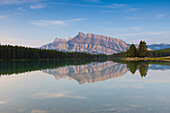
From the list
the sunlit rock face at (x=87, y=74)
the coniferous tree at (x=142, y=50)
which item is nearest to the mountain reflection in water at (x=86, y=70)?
the sunlit rock face at (x=87, y=74)

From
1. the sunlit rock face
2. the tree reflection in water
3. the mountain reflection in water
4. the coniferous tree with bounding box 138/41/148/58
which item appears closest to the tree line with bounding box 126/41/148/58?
the coniferous tree with bounding box 138/41/148/58

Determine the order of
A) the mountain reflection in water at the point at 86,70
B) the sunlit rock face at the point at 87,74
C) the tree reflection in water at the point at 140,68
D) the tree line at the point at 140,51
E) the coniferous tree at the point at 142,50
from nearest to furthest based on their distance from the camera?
the sunlit rock face at the point at 87,74 < the mountain reflection in water at the point at 86,70 < the tree reflection in water at the point at 140,68 < the coniferous tree at the point at 142,50 < the tree line at the point at 140,51

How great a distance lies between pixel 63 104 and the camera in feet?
43.5

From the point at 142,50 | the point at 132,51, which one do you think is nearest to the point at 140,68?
Result: the point at 132,51

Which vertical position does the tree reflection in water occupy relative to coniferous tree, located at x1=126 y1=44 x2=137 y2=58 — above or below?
below

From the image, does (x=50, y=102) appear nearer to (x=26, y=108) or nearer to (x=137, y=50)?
(x=26, y=108)

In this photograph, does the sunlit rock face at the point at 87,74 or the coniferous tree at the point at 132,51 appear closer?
the sunlit rock face at the point at 87,74

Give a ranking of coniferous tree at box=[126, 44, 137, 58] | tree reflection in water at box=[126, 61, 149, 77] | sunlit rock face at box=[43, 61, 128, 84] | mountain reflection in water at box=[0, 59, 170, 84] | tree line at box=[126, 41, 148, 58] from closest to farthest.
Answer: sunlit rock face at box=[43, 61, 128, 84]
mountain reflection in water at box=[0, 59, 170, 84]
tree reflection in water at box=[126, 61, 149, 77]
tree line at box=[126, 41, 148, 58]
coniferous tree at box=[126, 44, 137, 58]

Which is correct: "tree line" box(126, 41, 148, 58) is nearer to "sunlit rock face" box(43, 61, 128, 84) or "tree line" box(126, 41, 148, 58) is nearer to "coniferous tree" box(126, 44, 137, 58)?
"coniferous tree" box(126, 44, 137, 58)

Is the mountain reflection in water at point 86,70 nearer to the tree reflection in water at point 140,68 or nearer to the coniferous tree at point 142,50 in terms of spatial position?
the tree reflection in water at point 140,68

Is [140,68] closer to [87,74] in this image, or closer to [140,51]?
[87,74]

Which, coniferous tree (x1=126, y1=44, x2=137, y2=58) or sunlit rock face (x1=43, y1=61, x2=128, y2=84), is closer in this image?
sunlit rock face (x1=43, y1=61, x2=128, y2=84)

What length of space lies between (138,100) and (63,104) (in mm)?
6677

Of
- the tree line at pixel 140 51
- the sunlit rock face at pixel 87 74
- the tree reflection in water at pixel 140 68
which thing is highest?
the tree line at pixel 140 51
